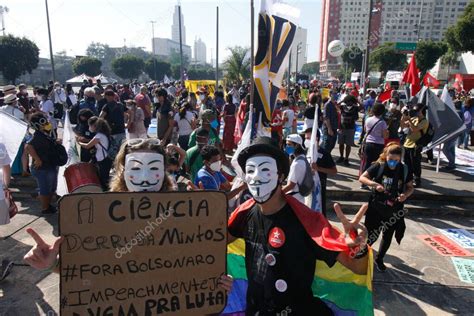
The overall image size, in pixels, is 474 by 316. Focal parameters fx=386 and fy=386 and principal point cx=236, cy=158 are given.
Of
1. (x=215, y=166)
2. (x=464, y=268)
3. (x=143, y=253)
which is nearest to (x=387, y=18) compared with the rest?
(x=464, y=268)

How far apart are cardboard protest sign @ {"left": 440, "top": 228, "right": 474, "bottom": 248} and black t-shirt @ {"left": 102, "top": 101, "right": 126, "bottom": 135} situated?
6.16 metres

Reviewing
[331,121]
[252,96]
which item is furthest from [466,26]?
[252,96]

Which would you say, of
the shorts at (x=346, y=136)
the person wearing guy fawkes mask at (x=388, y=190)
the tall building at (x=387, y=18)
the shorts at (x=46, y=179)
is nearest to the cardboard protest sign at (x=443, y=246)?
the person wearing guy fawkes mask at (x=388, y=190)

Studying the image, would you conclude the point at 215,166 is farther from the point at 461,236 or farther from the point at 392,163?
the point at 461,236

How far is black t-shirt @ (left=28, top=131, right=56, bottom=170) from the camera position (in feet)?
19.3

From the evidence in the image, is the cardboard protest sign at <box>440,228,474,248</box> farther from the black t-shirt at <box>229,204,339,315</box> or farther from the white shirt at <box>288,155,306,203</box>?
the black t-shirt at <box>229,204,339,315</box>

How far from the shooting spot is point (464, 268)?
497cm

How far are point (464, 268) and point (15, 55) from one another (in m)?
45.8

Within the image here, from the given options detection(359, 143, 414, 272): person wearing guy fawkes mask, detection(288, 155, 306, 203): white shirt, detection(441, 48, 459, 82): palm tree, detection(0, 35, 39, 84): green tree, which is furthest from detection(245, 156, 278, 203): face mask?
detection(441, 48, 459, 82): palm tree

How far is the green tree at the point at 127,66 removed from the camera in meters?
62.7

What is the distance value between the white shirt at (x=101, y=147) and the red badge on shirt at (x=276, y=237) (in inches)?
168

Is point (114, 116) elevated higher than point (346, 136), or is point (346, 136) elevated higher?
point (114, 116)

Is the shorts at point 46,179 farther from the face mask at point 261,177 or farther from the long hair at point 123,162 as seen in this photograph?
the face mask at point 261,177

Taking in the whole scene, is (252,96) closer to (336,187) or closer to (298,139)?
(298,139)
